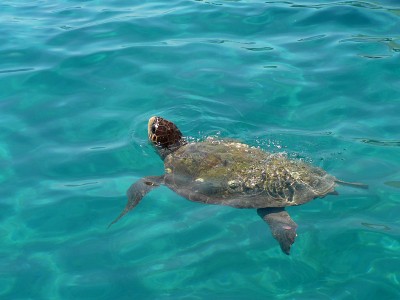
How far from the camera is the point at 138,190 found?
21.7 ft

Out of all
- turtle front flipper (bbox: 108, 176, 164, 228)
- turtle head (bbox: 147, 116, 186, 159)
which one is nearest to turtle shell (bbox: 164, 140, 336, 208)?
turtle front flipper (bbox: 108, 176, 164, 228)

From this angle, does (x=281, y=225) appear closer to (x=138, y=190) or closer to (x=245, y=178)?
(x=245, y=178)

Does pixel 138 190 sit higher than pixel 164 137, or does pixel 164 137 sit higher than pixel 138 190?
pixel 164 137

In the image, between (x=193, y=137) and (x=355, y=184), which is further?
(x=193, y=137)

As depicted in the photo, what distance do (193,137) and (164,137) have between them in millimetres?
760

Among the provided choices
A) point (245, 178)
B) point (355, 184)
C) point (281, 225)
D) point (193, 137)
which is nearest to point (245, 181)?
point (245, 178)

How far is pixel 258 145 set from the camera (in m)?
7.60

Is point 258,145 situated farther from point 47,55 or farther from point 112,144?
point 47,55

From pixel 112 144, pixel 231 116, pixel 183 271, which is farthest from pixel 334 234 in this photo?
pixel 112 144

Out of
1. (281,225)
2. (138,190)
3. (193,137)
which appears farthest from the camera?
(193,137)

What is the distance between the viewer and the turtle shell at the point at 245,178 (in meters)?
6.29

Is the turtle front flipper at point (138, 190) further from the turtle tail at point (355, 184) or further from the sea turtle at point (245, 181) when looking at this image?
the turtle tail at point (355, 184)

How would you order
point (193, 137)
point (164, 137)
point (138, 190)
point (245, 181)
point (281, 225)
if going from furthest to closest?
point (193, 137), point (164, 137), point (138, 190), point (245, 181), point (281, 225)

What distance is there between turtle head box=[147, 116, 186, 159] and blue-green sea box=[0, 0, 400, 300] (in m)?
0.24
